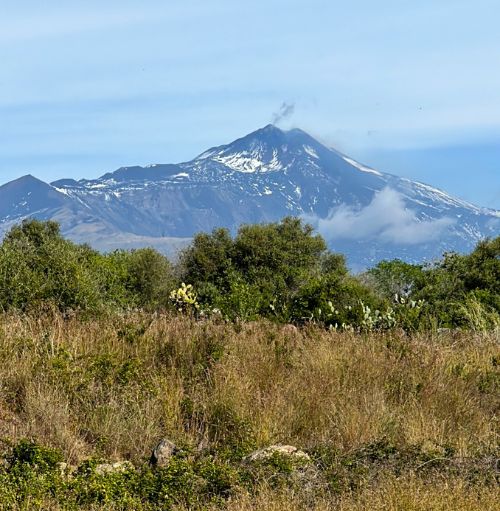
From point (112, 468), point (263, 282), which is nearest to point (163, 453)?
point (112, 468)

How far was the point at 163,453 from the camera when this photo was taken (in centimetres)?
587

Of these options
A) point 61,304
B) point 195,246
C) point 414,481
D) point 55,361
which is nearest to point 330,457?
point 414,481

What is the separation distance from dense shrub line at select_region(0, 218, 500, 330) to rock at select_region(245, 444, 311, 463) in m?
4.50

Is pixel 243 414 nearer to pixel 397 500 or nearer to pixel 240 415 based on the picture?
pixel 240 415

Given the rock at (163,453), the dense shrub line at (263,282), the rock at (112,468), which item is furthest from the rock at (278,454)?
the dense shrub line at (263,282)

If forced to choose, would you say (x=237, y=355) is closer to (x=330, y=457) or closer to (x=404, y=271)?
(x=330, y=457)

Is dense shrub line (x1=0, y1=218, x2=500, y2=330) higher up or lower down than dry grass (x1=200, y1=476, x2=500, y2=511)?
higher up

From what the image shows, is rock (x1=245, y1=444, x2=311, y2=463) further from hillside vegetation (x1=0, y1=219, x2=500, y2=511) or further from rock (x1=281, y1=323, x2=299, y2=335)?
rock (x1=281, y1=323, x2=299, y2=335)

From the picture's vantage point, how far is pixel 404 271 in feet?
77.0

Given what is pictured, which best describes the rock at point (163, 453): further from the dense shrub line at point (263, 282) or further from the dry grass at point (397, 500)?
the dense shrub line at point (263, 282)

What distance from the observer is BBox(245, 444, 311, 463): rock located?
18.4ft

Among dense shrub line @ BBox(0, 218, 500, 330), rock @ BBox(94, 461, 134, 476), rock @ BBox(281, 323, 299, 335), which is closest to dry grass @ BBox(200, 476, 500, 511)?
rock @ BBox(94, 461, 134, 476)

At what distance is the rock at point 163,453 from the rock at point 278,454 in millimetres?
616

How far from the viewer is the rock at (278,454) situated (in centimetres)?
560
